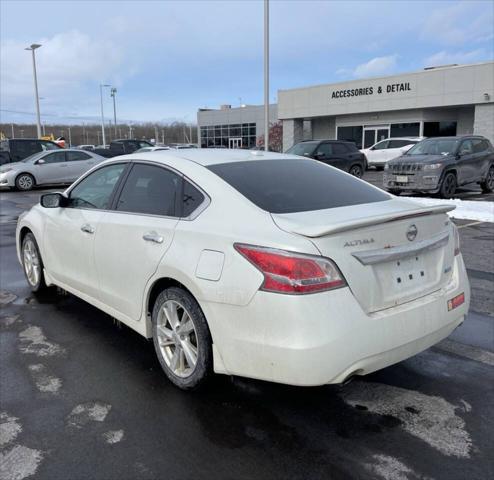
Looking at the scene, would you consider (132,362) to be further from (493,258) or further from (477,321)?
(493,258)

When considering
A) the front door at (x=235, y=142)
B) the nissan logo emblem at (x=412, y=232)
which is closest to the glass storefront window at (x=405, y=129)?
the front door at (x=235, y=142)

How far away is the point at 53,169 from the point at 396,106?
22.1 m

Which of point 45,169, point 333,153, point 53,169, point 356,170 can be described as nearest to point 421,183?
point 333,153

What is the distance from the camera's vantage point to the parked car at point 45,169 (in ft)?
60.8

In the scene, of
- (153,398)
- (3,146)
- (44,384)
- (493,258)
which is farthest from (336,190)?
(3,146)

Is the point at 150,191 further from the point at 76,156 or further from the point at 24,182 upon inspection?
the point at 76,156

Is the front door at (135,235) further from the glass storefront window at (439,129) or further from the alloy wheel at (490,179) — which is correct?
the glass storefront window at (439,129)

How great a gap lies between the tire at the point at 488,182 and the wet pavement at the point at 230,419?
39.8 ft

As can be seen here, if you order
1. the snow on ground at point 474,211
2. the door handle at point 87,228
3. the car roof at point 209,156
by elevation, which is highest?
the car roof at point 209,156

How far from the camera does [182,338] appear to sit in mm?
3373

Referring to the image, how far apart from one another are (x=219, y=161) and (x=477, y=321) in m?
2.81

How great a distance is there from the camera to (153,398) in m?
3.38

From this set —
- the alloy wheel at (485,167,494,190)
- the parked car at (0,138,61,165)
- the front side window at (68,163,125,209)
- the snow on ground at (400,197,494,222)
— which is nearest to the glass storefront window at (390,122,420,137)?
the alloy wheel at (485,167,494,190)

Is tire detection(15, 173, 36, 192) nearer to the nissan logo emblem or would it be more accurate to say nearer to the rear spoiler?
the rear spoiler
